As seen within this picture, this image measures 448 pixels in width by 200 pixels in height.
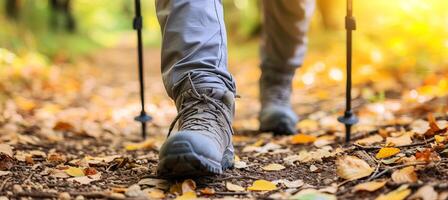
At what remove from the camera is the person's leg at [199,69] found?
1.48m

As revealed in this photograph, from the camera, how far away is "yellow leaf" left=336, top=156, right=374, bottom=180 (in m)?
1.35

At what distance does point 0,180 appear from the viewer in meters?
1.38

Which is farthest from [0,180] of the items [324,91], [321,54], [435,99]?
[321,54]

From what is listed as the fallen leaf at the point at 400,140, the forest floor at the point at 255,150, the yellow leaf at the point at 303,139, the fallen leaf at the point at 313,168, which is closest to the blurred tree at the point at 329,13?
the forest floor at the point at 255,150

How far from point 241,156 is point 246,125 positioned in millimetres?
938

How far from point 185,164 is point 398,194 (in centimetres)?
49

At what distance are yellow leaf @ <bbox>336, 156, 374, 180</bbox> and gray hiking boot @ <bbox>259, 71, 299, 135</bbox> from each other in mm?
923

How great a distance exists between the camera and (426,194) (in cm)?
112

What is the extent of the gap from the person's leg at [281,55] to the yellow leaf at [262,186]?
96 centimetres

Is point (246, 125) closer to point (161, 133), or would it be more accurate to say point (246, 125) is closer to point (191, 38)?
point (161, 133)

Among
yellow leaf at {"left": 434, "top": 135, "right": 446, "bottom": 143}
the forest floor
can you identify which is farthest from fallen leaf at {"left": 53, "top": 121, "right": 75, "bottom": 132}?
yellow leaf at {"left": 434, "top": 135, "right": 446, "bottom": 143}

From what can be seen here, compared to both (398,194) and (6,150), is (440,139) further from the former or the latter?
(6,150)

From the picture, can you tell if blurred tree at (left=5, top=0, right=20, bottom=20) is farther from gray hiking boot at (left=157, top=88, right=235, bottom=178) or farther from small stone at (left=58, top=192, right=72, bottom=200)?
small stone at (left=58, top=192, right=72, bottom=200)

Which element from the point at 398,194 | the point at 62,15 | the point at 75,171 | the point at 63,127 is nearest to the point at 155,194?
the point at 75,171
